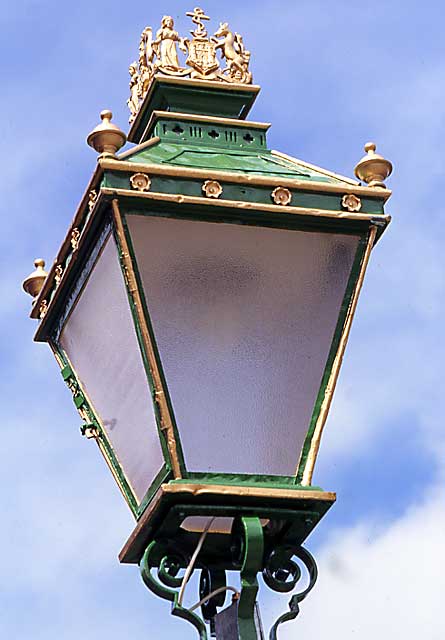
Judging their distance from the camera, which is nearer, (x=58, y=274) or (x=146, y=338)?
(x=146, y=338)

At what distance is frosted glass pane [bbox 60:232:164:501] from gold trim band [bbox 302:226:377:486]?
1.58ft

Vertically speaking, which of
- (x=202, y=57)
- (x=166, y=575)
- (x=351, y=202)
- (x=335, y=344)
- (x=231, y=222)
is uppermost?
(x=202, y=57)

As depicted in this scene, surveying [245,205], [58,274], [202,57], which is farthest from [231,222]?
[202,57]

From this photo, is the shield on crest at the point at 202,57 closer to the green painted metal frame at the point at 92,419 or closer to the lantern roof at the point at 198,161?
the lantern roof at the point at 198,161

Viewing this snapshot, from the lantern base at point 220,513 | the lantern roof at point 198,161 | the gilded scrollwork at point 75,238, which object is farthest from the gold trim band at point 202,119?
the lantern base at point 220,513

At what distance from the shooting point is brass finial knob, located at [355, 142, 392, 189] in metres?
5.76

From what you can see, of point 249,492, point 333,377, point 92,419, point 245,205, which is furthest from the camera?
point 92,419

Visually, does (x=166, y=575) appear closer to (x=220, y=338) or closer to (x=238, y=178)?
(x=220, y=338)

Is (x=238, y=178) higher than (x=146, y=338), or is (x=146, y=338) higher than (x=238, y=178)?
(x=238, y=178)

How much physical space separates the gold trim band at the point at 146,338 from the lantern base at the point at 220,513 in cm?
13

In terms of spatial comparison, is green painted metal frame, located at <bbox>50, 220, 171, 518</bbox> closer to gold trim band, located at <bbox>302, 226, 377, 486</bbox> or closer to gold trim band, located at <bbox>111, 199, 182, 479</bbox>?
gold trim band, located at <bbox>111, 199, 182, 479</bbox>

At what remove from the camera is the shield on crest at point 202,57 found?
6301 mm

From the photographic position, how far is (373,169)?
5770mm

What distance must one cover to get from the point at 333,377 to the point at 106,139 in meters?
1.06
